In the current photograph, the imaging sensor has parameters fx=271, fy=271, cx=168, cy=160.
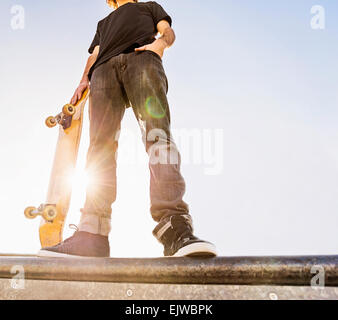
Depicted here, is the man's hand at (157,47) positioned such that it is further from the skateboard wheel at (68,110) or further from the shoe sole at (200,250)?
the skateboard wheel at (68,110)

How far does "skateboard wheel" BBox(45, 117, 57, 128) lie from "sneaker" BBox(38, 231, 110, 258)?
8.36ft

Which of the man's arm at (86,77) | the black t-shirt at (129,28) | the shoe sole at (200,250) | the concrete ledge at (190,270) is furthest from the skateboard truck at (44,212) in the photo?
the shoe sole at (200,250)

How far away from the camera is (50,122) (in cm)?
372

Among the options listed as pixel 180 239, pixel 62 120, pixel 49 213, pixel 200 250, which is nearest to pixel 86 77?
pixel 62 120

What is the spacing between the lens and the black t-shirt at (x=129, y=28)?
6.58 feet

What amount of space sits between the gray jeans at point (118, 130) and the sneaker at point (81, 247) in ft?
0.15

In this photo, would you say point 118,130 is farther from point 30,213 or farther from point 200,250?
point 30,213

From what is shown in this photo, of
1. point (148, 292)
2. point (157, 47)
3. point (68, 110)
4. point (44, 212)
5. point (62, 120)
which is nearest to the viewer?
point (148, 292)

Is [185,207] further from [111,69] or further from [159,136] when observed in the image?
[111,69]

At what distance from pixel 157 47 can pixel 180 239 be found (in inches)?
52.0

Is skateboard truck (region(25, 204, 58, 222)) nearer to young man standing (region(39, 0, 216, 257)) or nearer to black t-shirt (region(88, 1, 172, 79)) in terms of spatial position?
young man standing (region(39, 0, 216, 257))

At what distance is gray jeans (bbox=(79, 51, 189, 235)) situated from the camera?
154cm
